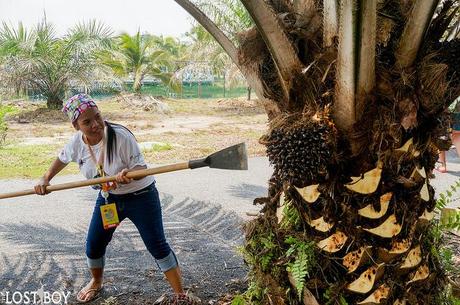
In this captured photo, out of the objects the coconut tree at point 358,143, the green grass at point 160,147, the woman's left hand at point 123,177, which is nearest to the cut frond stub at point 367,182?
the coconut tree at point 358,143

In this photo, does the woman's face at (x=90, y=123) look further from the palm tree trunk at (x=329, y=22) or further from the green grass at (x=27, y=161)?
the green grass at (x=27, y=161)

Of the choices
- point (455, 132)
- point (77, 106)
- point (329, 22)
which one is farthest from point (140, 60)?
point (329, 22)

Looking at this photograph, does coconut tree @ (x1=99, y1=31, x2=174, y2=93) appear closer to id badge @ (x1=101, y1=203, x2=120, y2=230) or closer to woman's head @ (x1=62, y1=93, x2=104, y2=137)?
woman's head @ (x1=62, y1=93, x2=104, y2=137)

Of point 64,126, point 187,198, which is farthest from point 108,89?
point 187,198

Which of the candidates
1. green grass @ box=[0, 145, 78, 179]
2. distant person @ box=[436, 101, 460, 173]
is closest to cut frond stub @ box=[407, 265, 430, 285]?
distant person @ box=[436, 101, 460, 173]

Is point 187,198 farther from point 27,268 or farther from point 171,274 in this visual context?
point 171,274

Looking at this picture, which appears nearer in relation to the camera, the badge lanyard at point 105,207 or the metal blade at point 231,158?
the metal blade at point 231,158

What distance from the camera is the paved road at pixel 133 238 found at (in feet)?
13.0

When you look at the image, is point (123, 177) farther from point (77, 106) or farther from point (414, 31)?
point (414, 31)

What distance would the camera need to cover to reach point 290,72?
Answer: 2.31 m

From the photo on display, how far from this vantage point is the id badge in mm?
3299

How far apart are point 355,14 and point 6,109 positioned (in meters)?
4.82

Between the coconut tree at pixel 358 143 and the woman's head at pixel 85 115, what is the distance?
1365mm

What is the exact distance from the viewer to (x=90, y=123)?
3191 millimetres
